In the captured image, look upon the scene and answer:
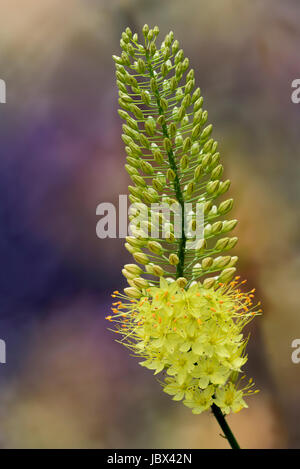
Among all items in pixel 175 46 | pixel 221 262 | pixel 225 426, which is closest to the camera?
pixel 225 426

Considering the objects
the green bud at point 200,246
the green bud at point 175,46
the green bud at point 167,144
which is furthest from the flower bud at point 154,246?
the green bud at point 175,46

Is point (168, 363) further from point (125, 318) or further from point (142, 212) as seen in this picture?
point (142, 212)

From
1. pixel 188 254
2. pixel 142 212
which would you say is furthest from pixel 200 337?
pixel 142 212

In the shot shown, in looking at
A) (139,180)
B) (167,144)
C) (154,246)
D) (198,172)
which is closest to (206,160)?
(198,172)

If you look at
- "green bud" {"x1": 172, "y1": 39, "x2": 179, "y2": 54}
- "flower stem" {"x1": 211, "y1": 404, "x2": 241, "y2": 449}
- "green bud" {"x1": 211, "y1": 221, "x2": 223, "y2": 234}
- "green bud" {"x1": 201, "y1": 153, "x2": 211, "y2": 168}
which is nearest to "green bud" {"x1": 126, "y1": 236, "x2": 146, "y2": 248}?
"green bud" {"x1": 211, "y1": 221, "x2": 223, "y2": 234}

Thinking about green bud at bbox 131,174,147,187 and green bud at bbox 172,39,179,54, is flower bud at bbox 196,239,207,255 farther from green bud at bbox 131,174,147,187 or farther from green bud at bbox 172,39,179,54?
green bud at bbox 172,39,179,54

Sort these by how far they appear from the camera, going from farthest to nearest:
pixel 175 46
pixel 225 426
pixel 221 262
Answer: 1. pixel 175 46
2. pixel 221 262
3. pixel 225 426

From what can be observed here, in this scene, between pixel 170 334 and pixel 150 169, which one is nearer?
pixel 170 334

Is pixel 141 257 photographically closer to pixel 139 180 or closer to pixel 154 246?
pixel 154 246
